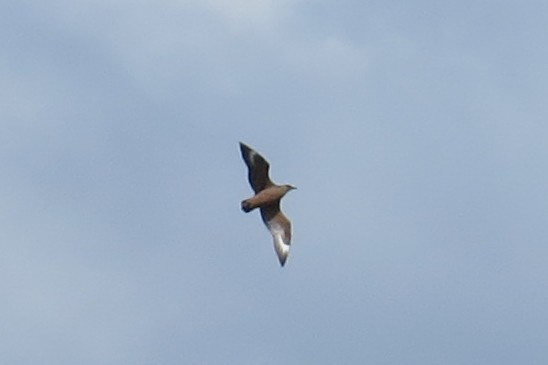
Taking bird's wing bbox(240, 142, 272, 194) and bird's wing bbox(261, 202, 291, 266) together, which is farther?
bird's wing bbox(261, 202, 291, 266)

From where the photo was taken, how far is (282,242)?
106 feet

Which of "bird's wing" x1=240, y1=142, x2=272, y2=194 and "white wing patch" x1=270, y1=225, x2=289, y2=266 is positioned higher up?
"bird's wing" x1=240, y1=142, x2=272, y2=194

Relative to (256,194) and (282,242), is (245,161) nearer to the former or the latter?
(256,194)

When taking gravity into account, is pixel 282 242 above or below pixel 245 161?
below

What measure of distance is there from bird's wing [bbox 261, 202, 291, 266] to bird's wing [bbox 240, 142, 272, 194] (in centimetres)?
89

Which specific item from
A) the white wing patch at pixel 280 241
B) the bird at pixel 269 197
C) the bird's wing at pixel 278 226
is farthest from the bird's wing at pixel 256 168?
the white wing patch at pixel 280 241

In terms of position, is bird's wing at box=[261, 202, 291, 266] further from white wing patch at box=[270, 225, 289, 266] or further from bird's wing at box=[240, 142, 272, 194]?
bird's wing at box=[240, 142, 272, 194]

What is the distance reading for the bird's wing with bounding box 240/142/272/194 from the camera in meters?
32.0

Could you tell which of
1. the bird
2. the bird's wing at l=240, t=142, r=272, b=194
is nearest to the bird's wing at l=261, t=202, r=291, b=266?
the bird

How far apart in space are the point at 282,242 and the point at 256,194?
6.68 ft

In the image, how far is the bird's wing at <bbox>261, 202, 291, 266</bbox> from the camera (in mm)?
32281

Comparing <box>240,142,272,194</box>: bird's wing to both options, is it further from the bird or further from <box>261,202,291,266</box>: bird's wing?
<box>261,202,291,266</box>: bird's wing

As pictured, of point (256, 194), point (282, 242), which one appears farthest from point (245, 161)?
point (282, 242)

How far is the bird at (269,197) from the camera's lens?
32.0 meters
